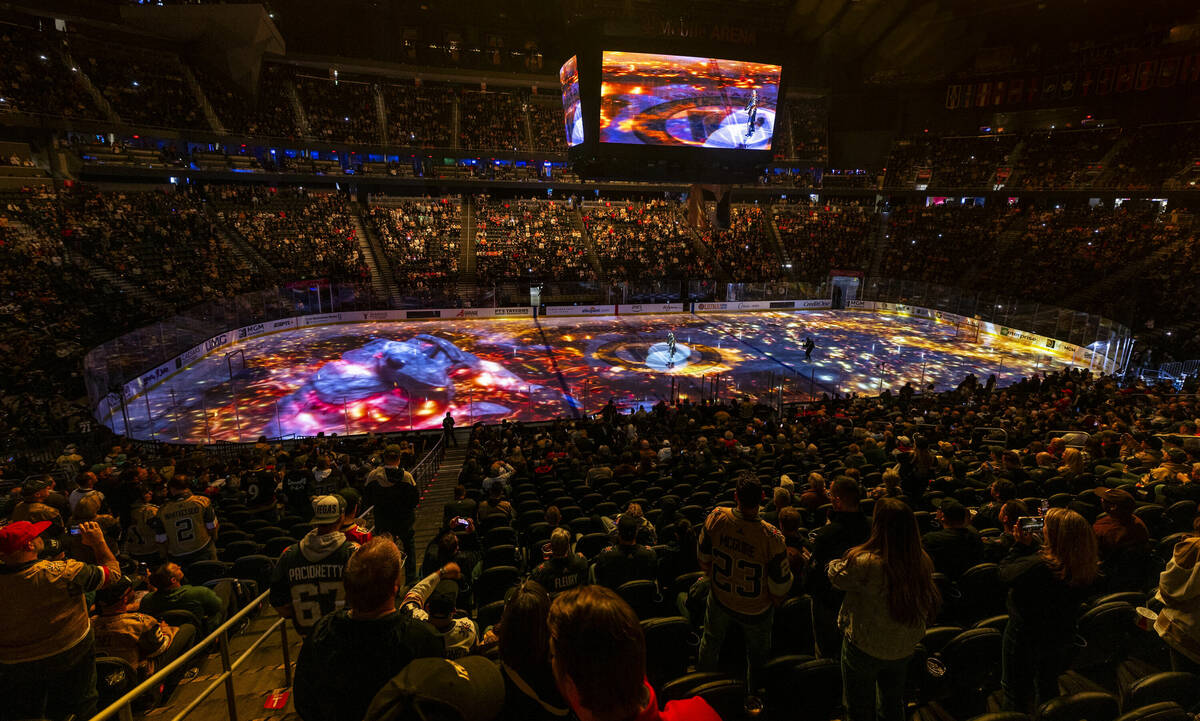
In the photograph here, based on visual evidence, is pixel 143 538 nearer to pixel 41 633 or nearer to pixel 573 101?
pixel 41 633

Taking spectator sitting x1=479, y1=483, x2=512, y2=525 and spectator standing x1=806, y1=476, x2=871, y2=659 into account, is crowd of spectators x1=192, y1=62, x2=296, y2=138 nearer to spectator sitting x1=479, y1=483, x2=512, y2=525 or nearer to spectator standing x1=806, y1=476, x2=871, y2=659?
spectator sitting x1=479, y1=483, x2=512, y2=525

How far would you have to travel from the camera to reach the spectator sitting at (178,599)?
504 cm

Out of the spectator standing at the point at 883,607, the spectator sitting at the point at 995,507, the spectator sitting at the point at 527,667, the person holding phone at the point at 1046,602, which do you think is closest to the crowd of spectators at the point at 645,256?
the spectator sitting at the point at 995,507

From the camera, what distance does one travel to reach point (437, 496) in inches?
537

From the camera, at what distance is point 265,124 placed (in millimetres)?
44938

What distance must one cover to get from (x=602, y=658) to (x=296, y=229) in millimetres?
45025

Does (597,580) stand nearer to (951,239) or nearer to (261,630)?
(261,630)

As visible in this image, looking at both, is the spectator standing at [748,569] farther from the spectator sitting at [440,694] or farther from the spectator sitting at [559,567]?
the spectator sitting at [440,694]

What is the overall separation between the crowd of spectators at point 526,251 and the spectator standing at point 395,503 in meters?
34.6

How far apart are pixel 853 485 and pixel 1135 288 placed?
4041cm

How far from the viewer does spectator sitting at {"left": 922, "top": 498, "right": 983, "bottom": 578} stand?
473 cm

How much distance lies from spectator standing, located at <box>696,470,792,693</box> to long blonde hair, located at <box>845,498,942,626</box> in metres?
0.78

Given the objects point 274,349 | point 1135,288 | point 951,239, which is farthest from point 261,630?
point 951,239

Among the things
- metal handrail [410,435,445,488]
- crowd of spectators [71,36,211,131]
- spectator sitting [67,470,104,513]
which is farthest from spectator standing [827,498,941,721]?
crowd of spectators [71,36,211,131]
